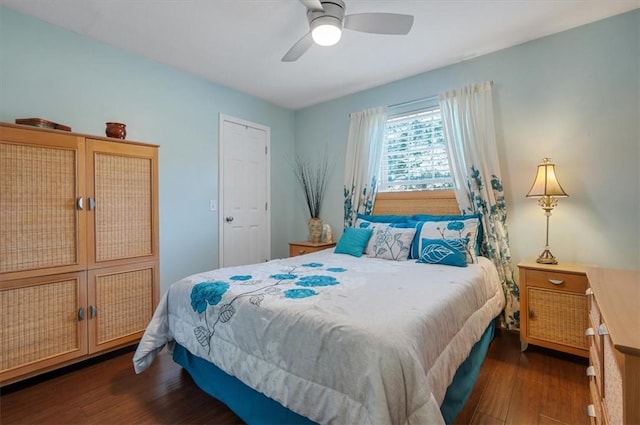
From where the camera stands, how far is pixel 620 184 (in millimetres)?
2234

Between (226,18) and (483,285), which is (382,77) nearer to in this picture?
(226,18)

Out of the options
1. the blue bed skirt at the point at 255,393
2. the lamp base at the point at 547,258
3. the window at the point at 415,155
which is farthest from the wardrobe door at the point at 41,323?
the lamp base at the point at 547,258

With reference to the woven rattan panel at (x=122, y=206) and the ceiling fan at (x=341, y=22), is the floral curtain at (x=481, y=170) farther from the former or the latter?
the woven rattan panel at (x=122, y=206)

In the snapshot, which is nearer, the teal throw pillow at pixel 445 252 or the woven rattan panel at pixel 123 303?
the woven rattan panel at pixel 123 303

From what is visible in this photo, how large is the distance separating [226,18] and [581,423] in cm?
336

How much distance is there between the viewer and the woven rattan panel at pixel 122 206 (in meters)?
2.21

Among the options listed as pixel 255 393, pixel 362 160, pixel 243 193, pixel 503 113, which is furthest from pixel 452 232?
pixel 243 193

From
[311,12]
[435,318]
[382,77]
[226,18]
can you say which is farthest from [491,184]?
[226,18]

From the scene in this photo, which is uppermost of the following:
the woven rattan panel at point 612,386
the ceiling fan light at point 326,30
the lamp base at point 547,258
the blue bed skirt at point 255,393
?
the ceiling fan light at point 326,30

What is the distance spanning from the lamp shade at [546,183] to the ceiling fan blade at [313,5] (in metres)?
2.04

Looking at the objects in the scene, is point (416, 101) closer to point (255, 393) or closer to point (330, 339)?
point (330, 339)

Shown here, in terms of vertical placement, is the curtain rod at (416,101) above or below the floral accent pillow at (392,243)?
above

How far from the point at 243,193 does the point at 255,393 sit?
2679 mm

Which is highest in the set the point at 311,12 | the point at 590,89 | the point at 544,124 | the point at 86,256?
the point at 311,12
